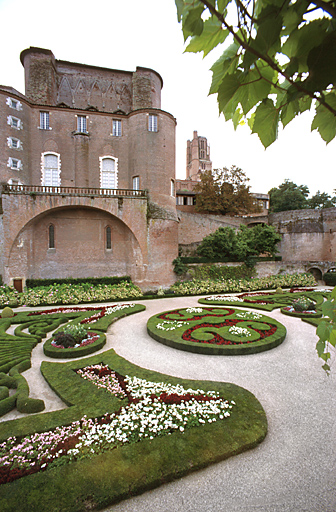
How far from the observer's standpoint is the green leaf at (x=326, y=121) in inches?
50.3

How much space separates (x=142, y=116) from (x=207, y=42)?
23224 millimetres

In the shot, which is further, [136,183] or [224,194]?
[224,194]

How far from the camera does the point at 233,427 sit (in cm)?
498

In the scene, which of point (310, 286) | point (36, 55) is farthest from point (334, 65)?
point (36, 55)

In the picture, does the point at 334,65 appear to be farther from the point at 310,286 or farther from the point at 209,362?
the point at 310,286

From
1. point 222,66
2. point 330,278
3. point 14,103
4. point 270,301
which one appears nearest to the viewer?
point 222,66

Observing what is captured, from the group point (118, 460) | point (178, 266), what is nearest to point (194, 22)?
point (118, 460)

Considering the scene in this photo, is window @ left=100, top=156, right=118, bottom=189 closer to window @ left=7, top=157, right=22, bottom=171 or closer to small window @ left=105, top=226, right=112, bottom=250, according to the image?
small window @ left=105, top=226, right=112, bottom=250

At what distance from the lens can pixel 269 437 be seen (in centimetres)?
491

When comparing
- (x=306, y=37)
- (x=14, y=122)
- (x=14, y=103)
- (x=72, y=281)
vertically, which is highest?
(x=14, y=103)

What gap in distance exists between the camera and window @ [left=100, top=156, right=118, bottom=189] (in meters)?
23.1

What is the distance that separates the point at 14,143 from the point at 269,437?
23.1 meters

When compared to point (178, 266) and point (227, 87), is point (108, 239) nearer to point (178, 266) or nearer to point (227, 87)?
point (178, 266)

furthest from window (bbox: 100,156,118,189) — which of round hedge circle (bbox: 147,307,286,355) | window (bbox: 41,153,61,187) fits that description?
round hedge circle (bbox: 147,307,286,355)
